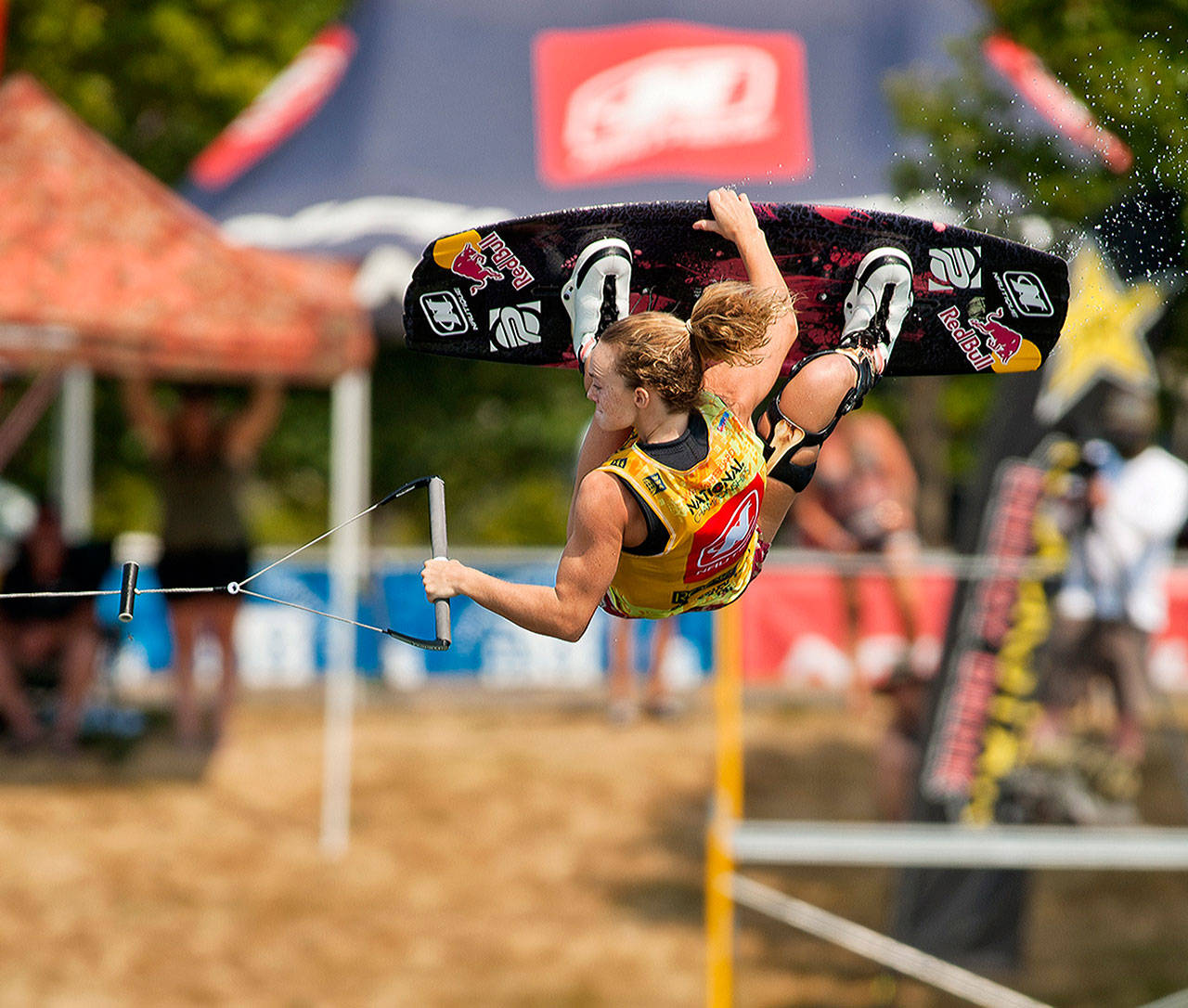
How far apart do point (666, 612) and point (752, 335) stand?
26.9 inches

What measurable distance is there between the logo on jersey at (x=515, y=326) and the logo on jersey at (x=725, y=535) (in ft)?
2.89

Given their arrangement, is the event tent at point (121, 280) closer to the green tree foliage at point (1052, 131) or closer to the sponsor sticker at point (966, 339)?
the green tree foliage at point (1052, 131)

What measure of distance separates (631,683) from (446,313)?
7616 millimetres

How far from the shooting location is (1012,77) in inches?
275

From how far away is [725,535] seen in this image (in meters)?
3.21

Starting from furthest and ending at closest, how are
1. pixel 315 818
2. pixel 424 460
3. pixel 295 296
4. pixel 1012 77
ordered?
pixel 424 460 → pixel 315 818 → pixel 295 296 → pixel 1012 77

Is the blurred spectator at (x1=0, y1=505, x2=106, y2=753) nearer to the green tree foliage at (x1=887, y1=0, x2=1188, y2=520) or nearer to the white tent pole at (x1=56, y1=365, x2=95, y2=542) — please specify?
the white tent pole at (x1=56, y1=365, x2=95, y2=542)

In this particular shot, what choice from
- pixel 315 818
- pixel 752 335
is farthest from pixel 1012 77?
pixel 315 818

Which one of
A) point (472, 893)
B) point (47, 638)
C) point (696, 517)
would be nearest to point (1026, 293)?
point (696, 517)

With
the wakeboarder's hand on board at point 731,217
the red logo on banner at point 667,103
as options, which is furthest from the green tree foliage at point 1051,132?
the red logo on banner at point 667,103

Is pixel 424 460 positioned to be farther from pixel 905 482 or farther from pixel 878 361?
pixel 878 361

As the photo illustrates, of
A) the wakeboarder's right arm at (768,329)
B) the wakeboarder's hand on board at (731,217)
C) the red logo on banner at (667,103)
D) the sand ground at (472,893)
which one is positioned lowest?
the sand ground at (472,893)

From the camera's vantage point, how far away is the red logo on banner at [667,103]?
10.7 m

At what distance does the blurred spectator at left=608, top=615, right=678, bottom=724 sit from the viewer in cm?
1101
